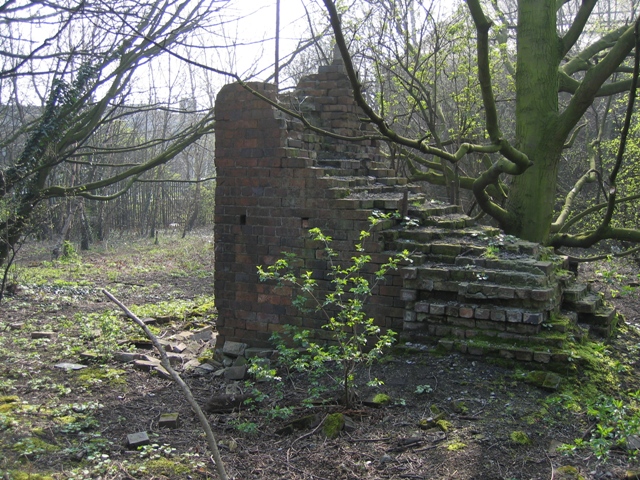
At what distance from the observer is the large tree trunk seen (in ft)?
25.5

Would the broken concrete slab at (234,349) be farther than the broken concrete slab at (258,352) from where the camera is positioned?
Yes

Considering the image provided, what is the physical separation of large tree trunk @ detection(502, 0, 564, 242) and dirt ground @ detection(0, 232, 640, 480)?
235cm

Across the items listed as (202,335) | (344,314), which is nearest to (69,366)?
(202,335)

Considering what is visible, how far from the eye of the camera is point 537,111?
7.82 meters

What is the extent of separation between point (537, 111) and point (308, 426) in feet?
19.2

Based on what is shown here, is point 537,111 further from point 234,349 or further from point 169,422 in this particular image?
point 169,422

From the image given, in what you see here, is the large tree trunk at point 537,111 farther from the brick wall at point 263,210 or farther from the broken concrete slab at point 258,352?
the broken concrete slab at point 258,352

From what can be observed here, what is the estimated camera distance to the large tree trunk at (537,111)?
7773 millimetres

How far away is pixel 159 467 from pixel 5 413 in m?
1.64

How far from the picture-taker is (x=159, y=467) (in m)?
3.58

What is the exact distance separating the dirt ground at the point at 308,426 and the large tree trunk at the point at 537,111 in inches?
92.4

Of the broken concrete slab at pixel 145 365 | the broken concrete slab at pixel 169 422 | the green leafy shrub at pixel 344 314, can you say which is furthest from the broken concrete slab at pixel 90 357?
the green leafy shrub at pixel 344 314

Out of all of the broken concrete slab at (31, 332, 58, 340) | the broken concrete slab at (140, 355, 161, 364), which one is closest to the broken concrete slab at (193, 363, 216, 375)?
the broken concrete slab at (140, 355, 161, 364)

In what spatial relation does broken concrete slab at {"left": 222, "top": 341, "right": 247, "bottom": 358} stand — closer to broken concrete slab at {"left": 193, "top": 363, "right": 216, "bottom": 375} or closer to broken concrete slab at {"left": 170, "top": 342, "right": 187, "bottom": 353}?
broken concrete slab at {"left": 193, "top": 363, "right": 216, "bottom": 375}
